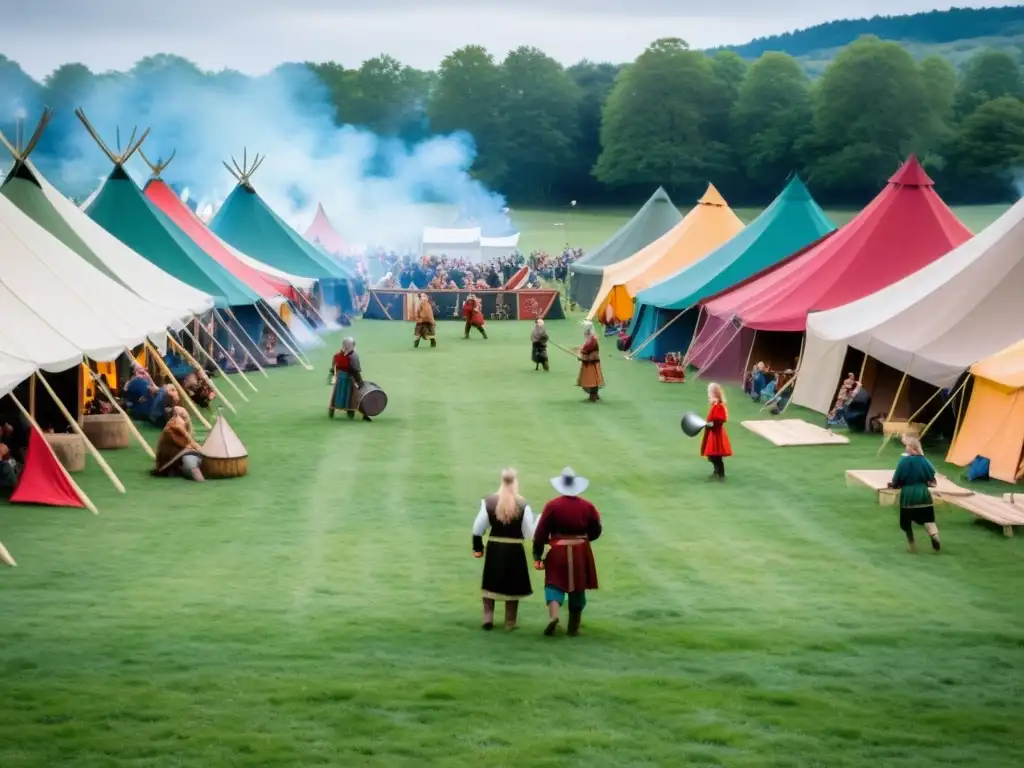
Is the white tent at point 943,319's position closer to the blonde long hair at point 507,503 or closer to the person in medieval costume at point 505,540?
the person in medieval costume at point 505,540

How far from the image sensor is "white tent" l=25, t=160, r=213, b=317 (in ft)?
87.5

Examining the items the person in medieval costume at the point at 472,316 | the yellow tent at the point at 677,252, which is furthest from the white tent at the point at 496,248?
the person in medieval costume at the point at 472,316

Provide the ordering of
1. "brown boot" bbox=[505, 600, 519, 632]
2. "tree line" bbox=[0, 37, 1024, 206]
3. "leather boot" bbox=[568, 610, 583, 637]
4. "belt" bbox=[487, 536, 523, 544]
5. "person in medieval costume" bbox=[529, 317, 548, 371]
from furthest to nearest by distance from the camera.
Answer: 1. "tree line" bbox=[0, 37, 1024, 206]
2. "person in medieval costume" bbox=[529, 317, 548, 371]
3. "brown boot" bbox=[505, 600, 519, 632]
4. "leather boot" bbox=[568, 610, 583, 637]
5. "belt" bbox=[487, 536, 523, 544]

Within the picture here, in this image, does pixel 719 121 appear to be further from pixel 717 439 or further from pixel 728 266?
pixel 717 439

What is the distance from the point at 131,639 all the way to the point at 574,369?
22.5 metres

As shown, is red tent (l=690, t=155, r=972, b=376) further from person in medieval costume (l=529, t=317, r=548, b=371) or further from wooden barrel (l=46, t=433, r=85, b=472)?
wooden barrel (l=46, t=433, r=85, b=472)

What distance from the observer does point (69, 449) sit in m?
19.8

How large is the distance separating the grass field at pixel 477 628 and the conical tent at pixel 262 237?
2231 cm

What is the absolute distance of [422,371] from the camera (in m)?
33.2

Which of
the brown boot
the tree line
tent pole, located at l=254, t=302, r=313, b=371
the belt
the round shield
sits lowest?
tent pole, located at l=254, t=302, r=313, b=371

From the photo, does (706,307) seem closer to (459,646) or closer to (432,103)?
(459,646)

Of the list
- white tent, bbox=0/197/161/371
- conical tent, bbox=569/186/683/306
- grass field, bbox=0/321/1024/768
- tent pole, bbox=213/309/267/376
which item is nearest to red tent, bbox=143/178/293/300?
tent pole, bbox=213/309/267/376

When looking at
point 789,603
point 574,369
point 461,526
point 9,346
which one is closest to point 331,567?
point 461,526

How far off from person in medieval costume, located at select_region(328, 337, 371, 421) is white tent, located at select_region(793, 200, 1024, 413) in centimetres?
778
